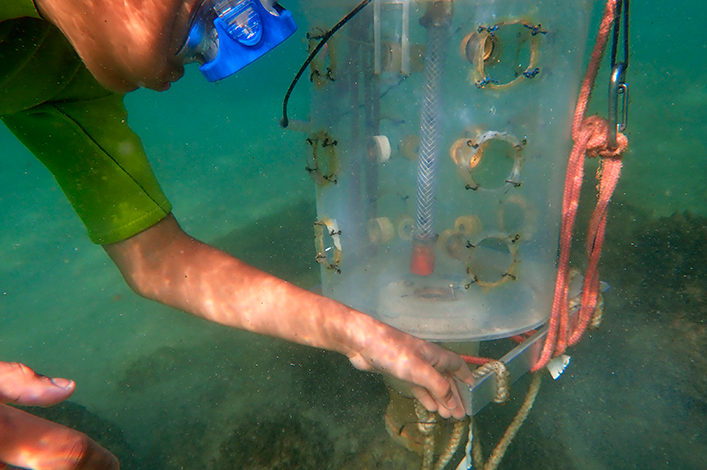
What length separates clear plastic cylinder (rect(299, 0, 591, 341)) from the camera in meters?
1.61

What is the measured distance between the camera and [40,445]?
2.15 feet

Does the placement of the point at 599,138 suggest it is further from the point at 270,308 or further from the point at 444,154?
the point at 270,308

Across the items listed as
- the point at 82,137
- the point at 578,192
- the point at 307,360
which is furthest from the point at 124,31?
the point at 307,360

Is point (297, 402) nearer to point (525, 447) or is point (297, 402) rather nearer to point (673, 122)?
point (525, 447)

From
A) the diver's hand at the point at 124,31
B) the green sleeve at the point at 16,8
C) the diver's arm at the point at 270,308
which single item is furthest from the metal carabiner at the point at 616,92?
the green sleeve at the point at 16,8

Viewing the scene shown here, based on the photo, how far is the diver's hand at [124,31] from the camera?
2.41 ft

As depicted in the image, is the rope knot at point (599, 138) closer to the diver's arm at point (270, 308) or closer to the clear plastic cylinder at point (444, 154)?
the clear plastic cylinder at point (444, 154)

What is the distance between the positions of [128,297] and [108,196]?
4.01m

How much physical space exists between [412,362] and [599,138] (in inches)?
46.0

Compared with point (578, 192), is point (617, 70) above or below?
above

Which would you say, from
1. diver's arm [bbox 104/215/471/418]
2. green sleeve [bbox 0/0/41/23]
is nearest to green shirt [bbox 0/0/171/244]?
diver's arm [bbox 104/215/471/418]

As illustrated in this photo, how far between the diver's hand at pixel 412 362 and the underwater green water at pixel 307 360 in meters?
1.16

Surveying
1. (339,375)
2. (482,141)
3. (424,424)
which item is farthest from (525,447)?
(482,141)

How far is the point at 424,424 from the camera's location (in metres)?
1.87
